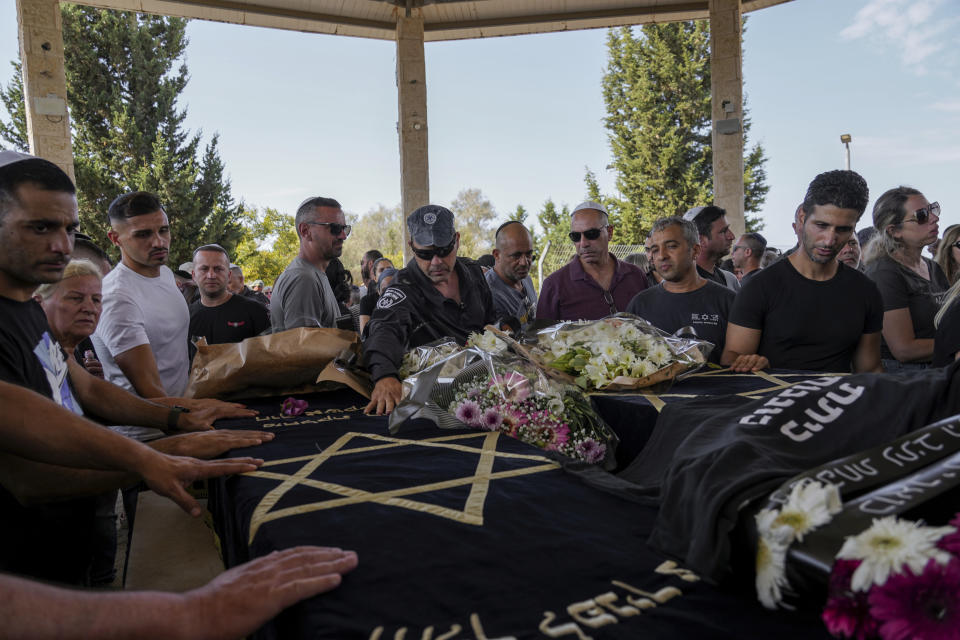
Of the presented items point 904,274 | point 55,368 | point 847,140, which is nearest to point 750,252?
point 904,274

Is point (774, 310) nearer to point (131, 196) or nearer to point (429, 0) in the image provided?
point (131, 196)

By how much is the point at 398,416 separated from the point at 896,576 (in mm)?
1591

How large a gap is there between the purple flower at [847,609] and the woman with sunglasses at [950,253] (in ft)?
12.5

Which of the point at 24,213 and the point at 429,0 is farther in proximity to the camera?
the point at 429,0

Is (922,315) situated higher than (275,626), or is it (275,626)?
(922,315)

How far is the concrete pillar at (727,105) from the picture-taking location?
10812mm

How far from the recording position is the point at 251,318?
5.26m

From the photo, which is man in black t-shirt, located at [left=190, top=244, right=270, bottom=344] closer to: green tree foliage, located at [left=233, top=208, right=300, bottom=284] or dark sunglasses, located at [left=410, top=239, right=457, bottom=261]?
dark sunglasses, located at [left=410, top=239, right=457, bottom=261]

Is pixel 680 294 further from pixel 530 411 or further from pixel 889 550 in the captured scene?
pixel 889 550

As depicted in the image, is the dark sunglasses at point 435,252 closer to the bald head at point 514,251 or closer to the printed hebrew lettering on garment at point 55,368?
the printed hebrew lettering on garment at point 55,368

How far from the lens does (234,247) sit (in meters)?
24.3

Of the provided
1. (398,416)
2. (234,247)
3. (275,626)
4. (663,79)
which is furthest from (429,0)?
(663,79)

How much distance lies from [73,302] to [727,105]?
10.9 metres

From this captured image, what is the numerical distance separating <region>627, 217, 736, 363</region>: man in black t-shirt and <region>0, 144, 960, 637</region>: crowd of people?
0.01 m
